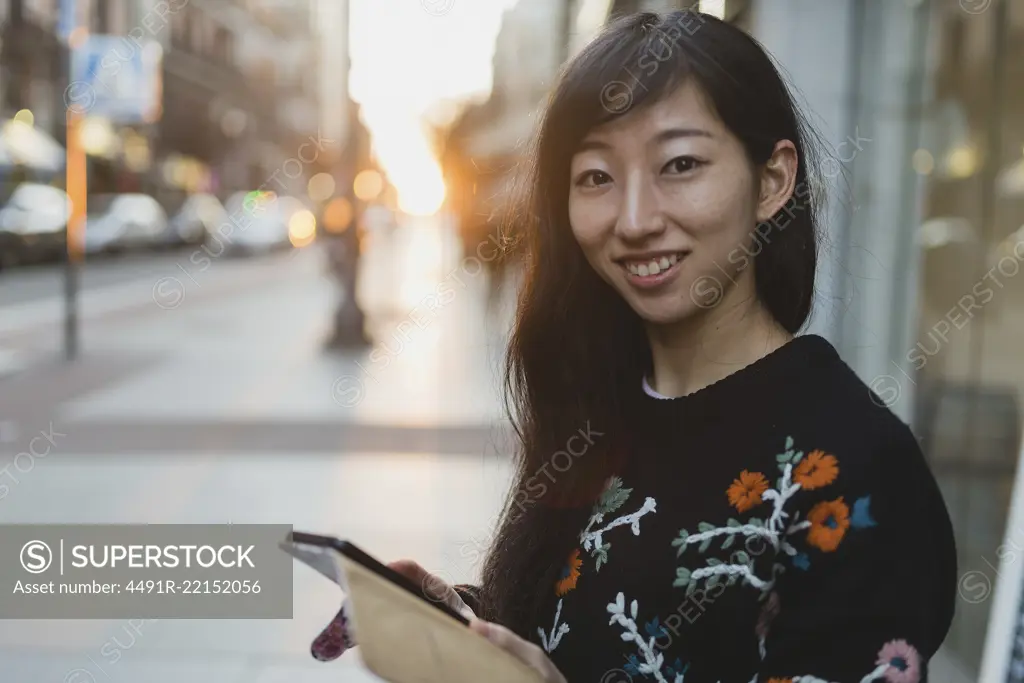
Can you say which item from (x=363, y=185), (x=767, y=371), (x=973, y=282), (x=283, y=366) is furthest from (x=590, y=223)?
(x=363, y=185)

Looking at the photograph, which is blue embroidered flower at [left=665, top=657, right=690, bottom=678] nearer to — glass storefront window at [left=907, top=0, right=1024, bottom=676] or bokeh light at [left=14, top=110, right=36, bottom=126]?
glass storefront window at [left=907, top=0, right=1024, bottom=676]

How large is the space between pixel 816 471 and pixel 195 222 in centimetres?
3613

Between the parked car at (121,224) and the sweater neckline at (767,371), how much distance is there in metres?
29.7

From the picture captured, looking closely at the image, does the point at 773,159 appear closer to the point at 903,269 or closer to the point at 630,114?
the point at 630,114

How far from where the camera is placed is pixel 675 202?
135 centimetres

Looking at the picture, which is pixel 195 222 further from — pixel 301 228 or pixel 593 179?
pixel 593 179

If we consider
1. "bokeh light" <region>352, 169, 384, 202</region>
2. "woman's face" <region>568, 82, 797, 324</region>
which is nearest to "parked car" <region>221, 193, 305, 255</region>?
"bokeh light" <region>352, 169, 384, 202</region>

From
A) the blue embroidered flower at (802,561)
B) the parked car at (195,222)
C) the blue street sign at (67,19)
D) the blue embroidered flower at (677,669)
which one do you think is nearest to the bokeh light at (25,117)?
the parked car at (195,222)

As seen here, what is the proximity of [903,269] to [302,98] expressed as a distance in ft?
232

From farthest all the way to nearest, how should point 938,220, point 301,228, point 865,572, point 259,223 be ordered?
point 301,228, point 259,223, point 938,220, point 865,572

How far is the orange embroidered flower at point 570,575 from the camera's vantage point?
145 cm

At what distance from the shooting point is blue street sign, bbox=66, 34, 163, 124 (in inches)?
464

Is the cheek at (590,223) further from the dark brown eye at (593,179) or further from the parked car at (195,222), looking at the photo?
the parked car at (195,222)

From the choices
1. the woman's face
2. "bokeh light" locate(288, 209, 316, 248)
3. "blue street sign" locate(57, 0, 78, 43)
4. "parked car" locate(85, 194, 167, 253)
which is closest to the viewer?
the woman's face
